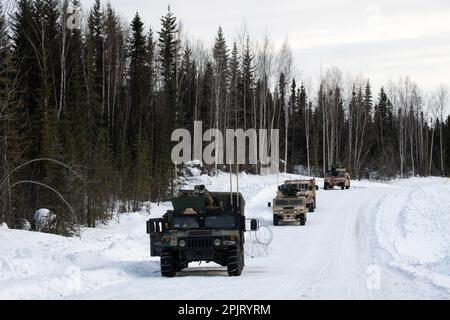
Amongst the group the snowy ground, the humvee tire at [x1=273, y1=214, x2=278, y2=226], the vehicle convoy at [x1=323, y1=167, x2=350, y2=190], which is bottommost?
the snowy ground

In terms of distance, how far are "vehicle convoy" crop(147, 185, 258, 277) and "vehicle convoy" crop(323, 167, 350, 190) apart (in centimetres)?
3860

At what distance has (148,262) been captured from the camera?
18734mm

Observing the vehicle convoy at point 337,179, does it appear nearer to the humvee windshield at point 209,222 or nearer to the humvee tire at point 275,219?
the humvee tire at point 275,219

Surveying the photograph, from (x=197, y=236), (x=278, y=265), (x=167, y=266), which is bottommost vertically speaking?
(x=278, y=265)

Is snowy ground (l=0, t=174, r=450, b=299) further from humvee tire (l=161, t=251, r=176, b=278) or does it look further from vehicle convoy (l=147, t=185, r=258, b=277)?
vehicle convoy (l=147, t=185, r=258, b=277)

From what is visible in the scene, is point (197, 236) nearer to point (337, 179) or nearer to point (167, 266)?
point (167, 266)

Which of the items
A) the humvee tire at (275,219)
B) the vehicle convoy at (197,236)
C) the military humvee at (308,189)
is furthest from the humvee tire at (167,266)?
the military humvee at (308,189)

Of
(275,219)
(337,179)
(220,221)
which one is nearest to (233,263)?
(220,221)

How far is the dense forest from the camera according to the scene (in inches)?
1184

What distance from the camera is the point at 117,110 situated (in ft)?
182

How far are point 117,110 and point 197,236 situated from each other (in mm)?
41137

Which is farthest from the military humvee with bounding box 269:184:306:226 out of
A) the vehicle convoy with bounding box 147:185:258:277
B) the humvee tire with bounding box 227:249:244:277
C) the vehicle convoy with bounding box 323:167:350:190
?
the vehicle convoy with bounding box 323:167:350:190
